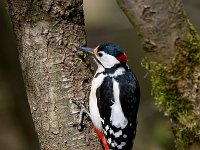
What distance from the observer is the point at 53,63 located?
344 centimetres

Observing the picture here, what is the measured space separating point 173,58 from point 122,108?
4.91 feet

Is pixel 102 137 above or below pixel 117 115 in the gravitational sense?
below

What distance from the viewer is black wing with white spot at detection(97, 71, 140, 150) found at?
11.8ft

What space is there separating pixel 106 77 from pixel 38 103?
550mm

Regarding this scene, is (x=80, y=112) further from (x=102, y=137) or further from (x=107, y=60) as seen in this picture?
(x=107, y=60)

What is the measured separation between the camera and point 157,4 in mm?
1981

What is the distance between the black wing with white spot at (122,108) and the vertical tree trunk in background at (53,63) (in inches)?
6.3

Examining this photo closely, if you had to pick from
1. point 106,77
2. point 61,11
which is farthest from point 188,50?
point 106,77

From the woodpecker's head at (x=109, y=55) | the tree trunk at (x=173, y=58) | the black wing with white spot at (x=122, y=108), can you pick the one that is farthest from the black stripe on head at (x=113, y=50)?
the tree trunk at (x=173, y=58)

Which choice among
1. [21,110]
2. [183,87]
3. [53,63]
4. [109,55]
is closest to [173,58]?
[183,87]

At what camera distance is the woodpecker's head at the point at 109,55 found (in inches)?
148

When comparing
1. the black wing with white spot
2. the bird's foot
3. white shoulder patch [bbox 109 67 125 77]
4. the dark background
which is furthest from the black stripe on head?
the dark background

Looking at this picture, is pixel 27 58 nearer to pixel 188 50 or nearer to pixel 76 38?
pixel 76 38

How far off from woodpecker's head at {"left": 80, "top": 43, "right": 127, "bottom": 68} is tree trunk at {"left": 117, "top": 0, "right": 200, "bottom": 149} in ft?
4.48
